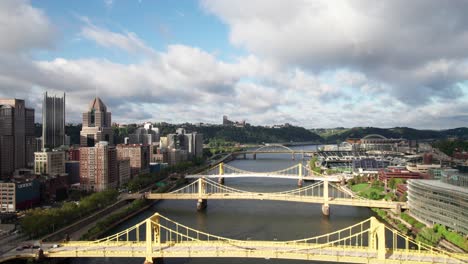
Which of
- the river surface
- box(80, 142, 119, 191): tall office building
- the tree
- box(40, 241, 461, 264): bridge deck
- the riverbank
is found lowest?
the river surface

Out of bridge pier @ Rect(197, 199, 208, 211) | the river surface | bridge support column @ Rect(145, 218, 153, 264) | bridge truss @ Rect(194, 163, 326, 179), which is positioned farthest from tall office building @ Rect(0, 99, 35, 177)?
bridge support column @ Rect(145, 218, 153, 264)

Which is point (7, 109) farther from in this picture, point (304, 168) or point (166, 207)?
point (304, 168)

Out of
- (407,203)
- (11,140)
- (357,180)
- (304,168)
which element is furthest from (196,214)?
(304,168)

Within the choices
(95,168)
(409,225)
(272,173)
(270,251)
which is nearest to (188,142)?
(272,173)

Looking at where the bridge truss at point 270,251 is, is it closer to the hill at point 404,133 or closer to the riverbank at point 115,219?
the riverbank at point 115,219

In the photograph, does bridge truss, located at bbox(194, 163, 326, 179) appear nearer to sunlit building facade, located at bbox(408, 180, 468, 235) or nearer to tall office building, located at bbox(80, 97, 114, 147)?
sunlit building facade, located at bbox(408, 180, 468, 235)

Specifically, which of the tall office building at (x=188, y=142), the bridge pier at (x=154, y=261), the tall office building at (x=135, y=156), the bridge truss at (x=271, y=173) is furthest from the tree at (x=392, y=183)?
the tall office building at (x=188, y=142)

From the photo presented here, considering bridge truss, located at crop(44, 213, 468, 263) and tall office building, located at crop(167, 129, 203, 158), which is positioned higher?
tall office building, located at crop(167, 129, 203, 158)
